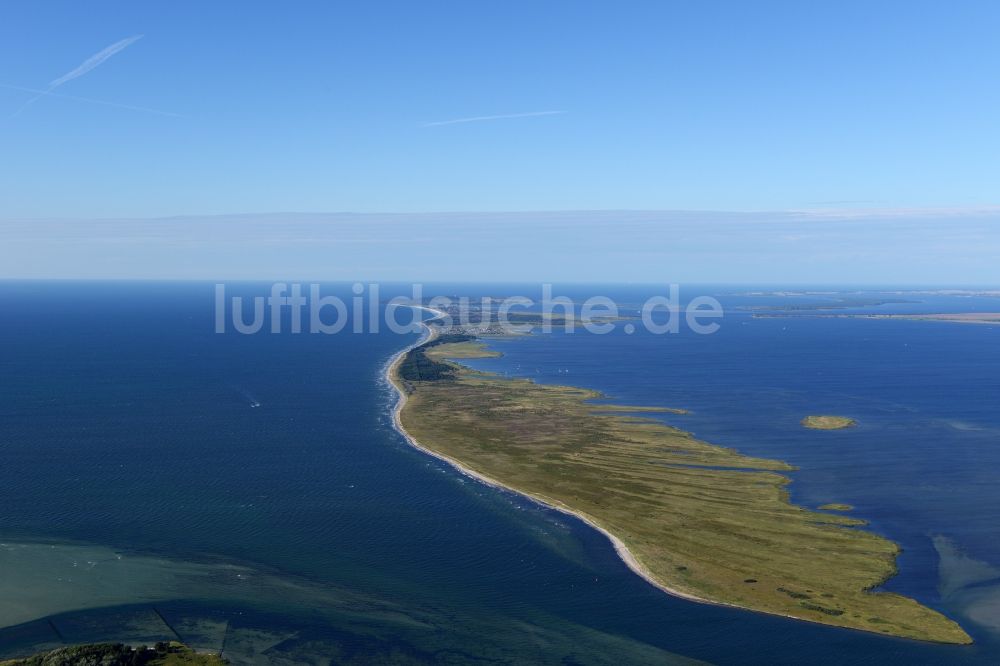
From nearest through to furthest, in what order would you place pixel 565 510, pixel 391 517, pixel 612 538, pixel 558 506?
pixel 612 538, pixel 391 517, pixel 565 510, pixel 558 506

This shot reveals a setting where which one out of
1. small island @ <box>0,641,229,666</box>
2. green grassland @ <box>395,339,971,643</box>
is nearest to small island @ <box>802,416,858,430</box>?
green grassland @ <box>395,339,971,643</box>

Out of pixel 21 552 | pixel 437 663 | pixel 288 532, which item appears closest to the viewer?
→ pixel 437 663

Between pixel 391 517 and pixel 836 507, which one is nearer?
pixel 391 517

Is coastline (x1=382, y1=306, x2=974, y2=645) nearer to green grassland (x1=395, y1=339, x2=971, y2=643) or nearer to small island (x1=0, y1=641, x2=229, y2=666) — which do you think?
green grassland (x1=395, y1=339, x2=971, y2=643)

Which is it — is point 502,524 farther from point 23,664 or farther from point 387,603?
point 23,664

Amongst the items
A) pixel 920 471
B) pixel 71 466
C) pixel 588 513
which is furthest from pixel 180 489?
pixel 920 471

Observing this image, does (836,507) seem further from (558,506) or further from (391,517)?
(391,517)

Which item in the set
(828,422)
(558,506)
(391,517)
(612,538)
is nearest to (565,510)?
(558,506)
